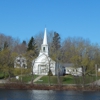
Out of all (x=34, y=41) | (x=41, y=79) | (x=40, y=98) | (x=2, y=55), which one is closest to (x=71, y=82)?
(x=41, y=79)

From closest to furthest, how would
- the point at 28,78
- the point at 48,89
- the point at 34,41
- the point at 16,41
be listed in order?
the point at 48,89
the point at 28,78
the point at 34,41
the point at 16,41

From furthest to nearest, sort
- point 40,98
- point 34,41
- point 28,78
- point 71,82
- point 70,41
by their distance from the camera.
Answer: point 70,41, point 34,41, point 28,78, point 71,82, point 40,98

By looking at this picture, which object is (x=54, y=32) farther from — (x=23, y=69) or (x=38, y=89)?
(x=38, y=89)

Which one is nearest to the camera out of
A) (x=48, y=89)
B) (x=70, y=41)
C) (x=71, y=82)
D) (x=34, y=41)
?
(x=48, y=89)

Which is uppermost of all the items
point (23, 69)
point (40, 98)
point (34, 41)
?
point (34, 41)

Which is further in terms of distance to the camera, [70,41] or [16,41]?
[16,41]

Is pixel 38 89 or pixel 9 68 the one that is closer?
pixel 38 89

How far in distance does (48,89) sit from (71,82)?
1045 cm

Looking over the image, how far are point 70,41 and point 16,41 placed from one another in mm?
23803

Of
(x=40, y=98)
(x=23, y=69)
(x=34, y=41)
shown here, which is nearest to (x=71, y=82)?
(x=23, y=69)

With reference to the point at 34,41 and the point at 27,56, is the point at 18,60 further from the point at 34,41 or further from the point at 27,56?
the point at 34,41

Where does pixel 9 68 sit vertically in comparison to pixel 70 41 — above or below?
below

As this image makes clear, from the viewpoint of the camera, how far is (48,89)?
55.2 meters

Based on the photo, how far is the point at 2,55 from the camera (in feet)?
224
